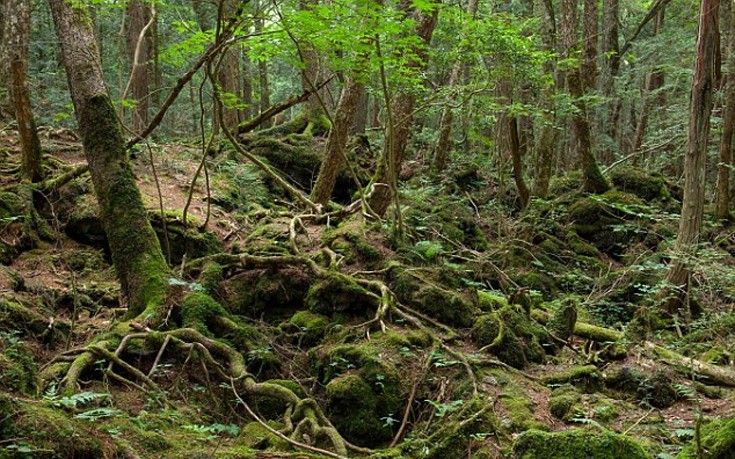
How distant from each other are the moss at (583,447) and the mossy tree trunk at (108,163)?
4235 mm

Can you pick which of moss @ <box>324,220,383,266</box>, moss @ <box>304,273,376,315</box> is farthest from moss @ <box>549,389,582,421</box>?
moss @ <box>324,220,383,266</box>

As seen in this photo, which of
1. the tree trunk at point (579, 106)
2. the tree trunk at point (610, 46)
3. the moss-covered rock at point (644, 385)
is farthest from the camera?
the tree trunk at point (610, 46)

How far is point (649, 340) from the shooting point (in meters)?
8.30

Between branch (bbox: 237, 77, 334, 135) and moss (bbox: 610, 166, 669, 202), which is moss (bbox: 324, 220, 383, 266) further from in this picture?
moss (bbox: 610, 166, 669, 202)

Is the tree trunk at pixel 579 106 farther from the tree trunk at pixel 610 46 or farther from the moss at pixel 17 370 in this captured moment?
the moss at pixel 17 370

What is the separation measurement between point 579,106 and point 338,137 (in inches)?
242

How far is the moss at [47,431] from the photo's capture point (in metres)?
3.16

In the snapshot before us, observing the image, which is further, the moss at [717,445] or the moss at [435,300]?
the moss at [435,300]

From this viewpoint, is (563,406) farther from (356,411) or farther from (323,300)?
(323,300)

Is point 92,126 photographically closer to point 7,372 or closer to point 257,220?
point 7,372

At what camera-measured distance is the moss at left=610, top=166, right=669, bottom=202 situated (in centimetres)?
1445

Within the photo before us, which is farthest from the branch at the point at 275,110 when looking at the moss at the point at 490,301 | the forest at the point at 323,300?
the moss at the point at 490,301

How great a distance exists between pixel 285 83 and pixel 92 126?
22.6 m

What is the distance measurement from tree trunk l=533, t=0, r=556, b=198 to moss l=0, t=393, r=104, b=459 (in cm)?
1091
